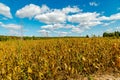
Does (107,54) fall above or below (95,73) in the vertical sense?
above

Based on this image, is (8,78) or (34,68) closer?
(8,78)

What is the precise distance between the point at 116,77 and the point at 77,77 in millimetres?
824

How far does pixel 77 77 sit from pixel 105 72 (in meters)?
0.82

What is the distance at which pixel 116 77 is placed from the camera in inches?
178

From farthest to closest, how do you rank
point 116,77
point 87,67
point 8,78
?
1. point 87,67
2. point 116,77
3. point 8,78

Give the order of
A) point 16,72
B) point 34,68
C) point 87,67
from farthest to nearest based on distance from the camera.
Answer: point 87,67 → point 34,68 → point 16,72

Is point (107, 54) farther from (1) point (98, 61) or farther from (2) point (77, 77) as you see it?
(2) point (77, 77)

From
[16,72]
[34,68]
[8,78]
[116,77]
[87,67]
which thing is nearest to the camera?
[8,78]

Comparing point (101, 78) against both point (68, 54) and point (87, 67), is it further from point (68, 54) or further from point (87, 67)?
point (68, 54)

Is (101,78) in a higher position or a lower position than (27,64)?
lower

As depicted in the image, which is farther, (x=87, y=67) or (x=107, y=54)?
(x=107, y=54)

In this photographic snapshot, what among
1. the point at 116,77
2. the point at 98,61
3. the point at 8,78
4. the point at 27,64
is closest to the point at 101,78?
the point at 116,77

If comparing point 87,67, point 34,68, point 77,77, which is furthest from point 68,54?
point 34,68

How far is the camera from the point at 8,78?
11.9 ft
